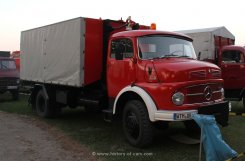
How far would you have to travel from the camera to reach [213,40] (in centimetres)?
1336

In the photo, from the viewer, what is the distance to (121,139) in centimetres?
786

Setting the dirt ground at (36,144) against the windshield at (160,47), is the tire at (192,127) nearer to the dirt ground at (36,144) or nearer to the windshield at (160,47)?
the windshield at (160,47)

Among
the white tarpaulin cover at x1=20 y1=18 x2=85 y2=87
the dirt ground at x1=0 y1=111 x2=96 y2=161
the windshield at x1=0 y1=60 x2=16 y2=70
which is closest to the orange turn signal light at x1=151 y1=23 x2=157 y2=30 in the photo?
the white tarpaulin cover at x1=20 y1=18 x2=85 y2=87

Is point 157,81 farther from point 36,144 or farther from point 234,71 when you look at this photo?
point 234,71

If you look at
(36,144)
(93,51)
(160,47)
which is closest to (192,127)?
(160,47)

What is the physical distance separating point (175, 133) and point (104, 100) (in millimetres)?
1969

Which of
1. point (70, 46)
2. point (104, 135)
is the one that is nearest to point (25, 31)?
point (70, 46)

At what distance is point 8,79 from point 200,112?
40.0 ft

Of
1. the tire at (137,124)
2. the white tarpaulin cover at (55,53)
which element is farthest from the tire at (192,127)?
the white tarpaulin cover at (55,53)

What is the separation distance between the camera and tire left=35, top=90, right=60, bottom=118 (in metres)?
10.9

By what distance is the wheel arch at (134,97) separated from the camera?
6.57m

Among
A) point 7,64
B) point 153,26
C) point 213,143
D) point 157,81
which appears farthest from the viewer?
point 7,64

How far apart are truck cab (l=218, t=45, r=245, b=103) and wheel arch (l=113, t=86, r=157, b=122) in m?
5.31

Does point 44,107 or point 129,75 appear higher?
point 129,75
